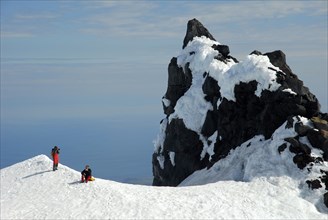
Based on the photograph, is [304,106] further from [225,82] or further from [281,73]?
[225,82]

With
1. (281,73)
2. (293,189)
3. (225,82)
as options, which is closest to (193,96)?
(225,82)

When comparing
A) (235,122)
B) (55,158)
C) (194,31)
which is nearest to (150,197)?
(55,158)

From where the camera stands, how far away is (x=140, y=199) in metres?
40.4

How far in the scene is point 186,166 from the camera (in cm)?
6800

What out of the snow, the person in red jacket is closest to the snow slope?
the person in red jacket

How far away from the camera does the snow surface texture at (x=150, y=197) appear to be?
37938mm

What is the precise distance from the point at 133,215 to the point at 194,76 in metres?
35.1

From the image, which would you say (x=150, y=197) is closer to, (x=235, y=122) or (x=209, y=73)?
(x=235, y=122)

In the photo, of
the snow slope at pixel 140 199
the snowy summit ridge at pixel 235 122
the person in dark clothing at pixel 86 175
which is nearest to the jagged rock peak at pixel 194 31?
the snowy summit ridge at pixel 235 122

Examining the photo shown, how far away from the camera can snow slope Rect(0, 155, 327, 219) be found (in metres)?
37.8

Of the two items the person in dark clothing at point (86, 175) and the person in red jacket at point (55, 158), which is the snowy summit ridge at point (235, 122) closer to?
the person in dark clothing at point (86, 175)

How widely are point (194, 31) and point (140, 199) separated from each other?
135ft

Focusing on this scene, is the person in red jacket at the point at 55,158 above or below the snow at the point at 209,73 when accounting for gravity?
below

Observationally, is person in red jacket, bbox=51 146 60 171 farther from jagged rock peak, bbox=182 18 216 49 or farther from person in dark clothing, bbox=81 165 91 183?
jagged rock peak, bbox=182 18 216 49
